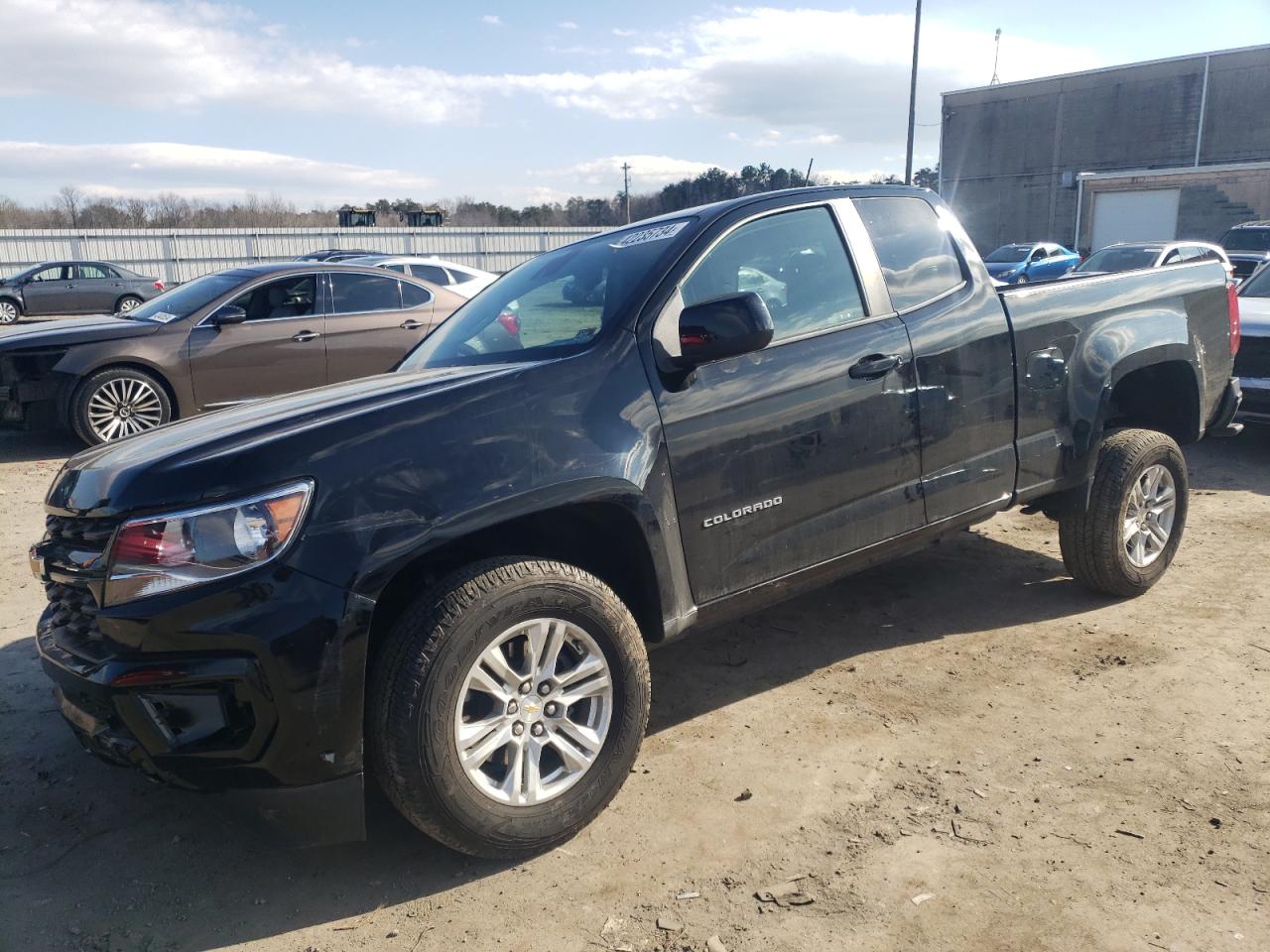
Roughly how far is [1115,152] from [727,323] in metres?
53.8

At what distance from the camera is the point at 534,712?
285cm

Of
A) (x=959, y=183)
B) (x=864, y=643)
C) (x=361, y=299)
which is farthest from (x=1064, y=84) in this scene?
(x=864, y=643)

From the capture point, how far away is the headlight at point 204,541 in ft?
8.16

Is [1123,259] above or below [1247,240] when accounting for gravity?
below

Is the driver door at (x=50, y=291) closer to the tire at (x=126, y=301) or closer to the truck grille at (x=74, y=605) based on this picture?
the tire at (x=126, y=301)

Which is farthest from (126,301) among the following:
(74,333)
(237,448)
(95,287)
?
(237,448)

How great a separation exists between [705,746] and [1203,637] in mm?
2429

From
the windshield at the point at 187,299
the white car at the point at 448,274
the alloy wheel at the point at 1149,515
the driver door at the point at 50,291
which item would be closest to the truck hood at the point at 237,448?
the alloy wheel at the point at 1149,515

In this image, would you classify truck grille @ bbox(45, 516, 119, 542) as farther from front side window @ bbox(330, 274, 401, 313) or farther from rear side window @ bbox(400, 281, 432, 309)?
rear side window @ bbox(400, 281, 432, 309)

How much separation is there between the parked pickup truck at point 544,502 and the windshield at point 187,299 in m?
5.52

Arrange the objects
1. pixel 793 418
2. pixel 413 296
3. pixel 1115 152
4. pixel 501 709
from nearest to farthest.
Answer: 1. pixel 501 709
2. pixel 793 418
3. pixel 413 296
4. pixel 1115 152

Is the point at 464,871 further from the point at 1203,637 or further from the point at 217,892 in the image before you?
the point at 1203,637

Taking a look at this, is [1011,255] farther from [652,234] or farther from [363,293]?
[652,234]

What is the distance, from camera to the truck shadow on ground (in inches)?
105
